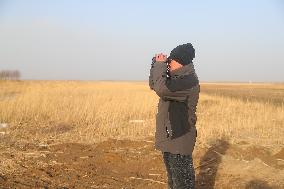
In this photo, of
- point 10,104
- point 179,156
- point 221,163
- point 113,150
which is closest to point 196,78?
point 179,156

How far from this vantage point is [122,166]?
7.71 meters

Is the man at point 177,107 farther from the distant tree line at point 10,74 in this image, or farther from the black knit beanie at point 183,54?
the distant tree line at point 10,74

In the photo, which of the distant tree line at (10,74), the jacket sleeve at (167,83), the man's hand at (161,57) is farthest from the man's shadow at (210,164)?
the distant tree line at (10,74)

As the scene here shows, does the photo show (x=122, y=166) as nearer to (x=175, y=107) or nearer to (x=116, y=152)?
(x=116, y=152)

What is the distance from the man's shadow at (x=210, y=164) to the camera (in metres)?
6.66

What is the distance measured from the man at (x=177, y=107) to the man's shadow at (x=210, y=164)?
8.47 feet

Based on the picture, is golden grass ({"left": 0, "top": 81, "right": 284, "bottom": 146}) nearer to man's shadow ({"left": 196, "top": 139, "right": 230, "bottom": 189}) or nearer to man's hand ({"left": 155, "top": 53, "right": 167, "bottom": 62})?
man's shadow ({"left": 196, "top": 139, "right": 230, "bottom": 189})

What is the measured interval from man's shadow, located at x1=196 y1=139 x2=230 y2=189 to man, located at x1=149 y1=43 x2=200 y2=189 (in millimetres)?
2580

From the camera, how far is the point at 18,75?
103 metres

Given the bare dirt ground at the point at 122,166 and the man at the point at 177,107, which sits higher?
the man at the point at 177,107

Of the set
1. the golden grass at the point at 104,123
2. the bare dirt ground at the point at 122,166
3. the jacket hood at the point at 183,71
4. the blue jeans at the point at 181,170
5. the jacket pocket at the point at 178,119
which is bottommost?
the bare dirt ground at the point at 122,166

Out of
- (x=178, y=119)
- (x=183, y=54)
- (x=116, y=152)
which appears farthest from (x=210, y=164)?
(x=183, y=54)

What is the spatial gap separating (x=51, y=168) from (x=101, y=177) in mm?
920

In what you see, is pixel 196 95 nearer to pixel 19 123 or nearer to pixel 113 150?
pixel 113 150
